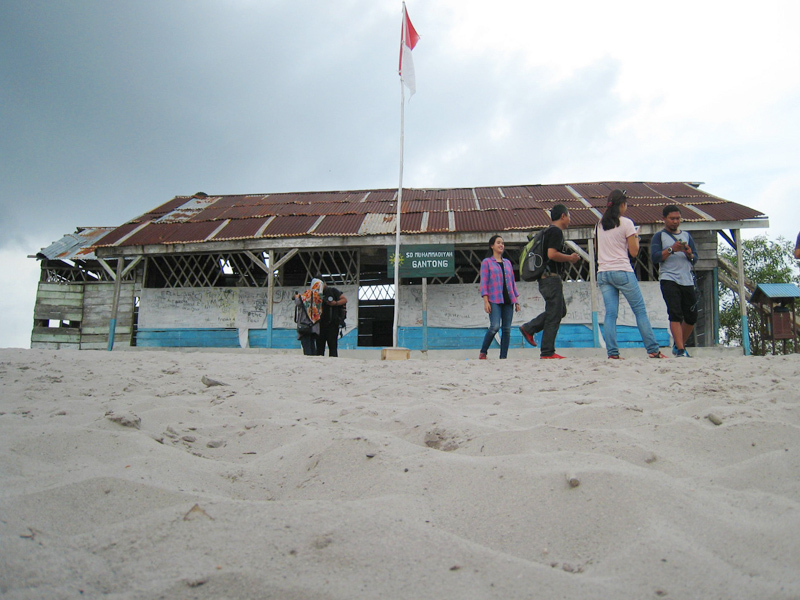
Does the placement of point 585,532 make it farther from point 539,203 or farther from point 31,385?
point 539,203

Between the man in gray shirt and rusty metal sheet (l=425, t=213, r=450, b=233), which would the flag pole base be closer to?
the man in gray shirt

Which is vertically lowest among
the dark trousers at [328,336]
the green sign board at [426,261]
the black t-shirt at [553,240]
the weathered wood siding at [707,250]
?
the dark trousers at [328,336]

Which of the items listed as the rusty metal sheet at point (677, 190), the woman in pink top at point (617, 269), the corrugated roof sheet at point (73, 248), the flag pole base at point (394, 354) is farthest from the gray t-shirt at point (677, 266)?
the corrugated roof sheet at point (73, 248)

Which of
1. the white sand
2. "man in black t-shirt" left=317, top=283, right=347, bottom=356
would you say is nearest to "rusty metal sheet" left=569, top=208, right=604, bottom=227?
"man in black t-shirt" left=317, top=283, right=347, bottom=356

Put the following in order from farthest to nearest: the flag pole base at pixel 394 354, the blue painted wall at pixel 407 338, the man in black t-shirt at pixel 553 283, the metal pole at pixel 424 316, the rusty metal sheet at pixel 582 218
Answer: the blue painted wall at pixel 407 338, the metal pole at pixel 424 316, the rusty metal sheet at pixel 582 218, the flag pole base at pixel 394 354, the man in black t-shirt at pixel 553 283

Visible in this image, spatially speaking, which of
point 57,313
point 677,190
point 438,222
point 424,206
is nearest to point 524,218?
point 438,222

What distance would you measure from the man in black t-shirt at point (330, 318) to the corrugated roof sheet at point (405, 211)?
13.1 feet

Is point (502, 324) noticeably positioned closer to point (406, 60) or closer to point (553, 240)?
point (553, 240)

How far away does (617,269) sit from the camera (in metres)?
4.39

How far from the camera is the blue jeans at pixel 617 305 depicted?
428 centimetres

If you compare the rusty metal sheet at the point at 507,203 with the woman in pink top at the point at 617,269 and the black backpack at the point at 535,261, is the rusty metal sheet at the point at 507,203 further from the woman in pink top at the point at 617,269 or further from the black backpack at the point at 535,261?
the woman in pink top at the point at 617,269

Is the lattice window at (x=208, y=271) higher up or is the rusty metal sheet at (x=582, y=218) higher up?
the rusty metal sheet at (x=582, y=218)

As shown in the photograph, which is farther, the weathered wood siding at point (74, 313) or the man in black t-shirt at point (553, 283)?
the weathered wood siding at point (74, 313)

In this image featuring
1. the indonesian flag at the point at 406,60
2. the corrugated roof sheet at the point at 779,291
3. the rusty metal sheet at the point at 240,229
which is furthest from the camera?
the rusty metal sheet at the point at 240,229
